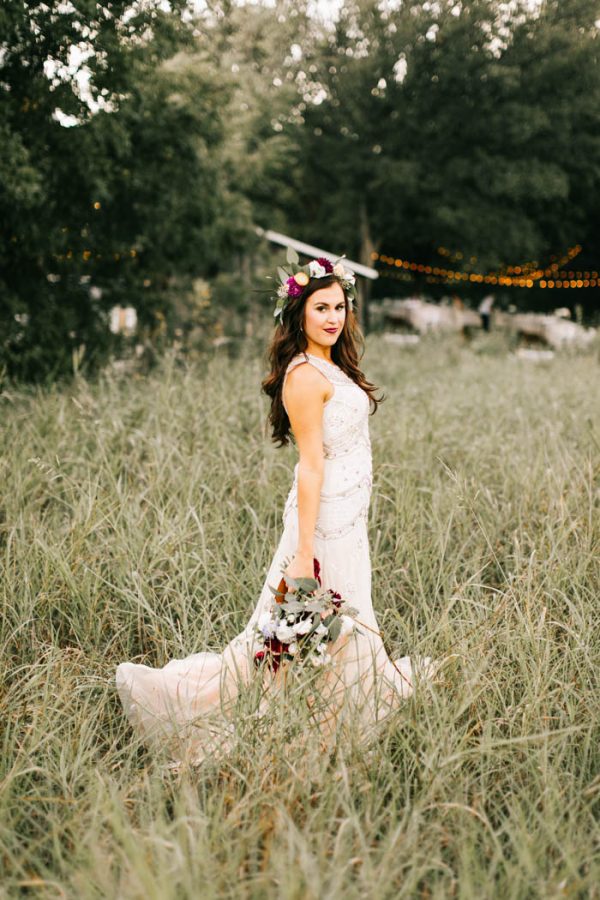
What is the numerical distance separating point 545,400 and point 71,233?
15.7ft

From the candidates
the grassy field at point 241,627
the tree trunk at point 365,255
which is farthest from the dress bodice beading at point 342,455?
the tree trunk at point 365,255

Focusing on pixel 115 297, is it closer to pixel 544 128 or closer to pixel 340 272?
pixel 340 272

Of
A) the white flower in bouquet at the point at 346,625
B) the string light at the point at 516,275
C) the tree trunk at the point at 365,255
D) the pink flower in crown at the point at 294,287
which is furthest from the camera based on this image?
the string light at the point at 516,275

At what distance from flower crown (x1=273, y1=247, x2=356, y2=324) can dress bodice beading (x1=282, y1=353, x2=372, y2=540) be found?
0.23 meters

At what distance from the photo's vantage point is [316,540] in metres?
2.54

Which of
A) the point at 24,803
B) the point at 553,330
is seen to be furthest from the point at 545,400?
the point at 553,330

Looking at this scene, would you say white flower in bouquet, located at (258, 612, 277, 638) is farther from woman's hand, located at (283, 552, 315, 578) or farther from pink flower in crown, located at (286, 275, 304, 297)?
pink flower in crown, located at (286, 275, 304, 297)

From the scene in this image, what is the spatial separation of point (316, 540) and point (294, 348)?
0.69 m

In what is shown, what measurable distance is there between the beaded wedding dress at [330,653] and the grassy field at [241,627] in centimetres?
12

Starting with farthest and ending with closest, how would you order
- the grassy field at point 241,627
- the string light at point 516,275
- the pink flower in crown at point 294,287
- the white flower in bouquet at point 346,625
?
the string light at point 516,275 → the pink flower in crown at point 294,287 → the white flower in bouquet at point 346,625 → the grassy field at point 241,627

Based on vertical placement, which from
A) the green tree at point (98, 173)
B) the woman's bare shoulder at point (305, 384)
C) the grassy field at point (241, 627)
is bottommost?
the grassy field at point (241, 627)

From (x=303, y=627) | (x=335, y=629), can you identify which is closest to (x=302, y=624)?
(x=303, y=627)

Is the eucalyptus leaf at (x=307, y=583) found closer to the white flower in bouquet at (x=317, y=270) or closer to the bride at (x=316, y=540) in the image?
the bride at (x=316, y=540)

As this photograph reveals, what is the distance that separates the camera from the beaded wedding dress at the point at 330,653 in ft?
7.83
